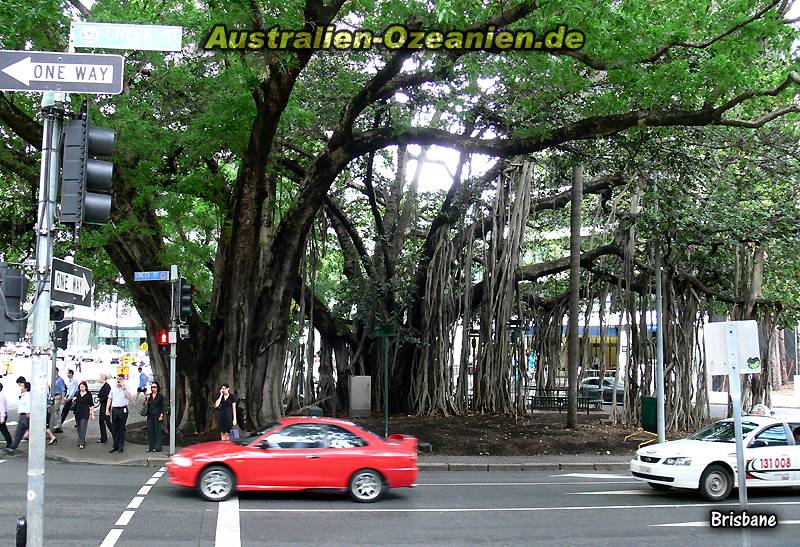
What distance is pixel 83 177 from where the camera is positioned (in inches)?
245

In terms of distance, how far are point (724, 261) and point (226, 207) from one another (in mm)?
13668

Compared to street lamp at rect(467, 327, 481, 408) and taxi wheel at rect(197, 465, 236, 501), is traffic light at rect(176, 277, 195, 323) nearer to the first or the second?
taxi wheel at rect(197, 465, 236, 501)

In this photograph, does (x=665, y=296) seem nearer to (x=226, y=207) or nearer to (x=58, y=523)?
(x=226, y=207)

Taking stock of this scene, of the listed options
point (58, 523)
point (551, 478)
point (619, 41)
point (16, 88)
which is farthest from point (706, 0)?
point (58, 523)

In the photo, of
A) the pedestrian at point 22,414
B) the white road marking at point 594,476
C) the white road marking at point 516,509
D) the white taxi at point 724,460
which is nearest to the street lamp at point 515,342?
the white road marking at point 594,476

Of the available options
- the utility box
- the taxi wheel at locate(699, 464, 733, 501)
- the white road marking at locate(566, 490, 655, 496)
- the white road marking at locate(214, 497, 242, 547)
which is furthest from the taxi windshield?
the utility box

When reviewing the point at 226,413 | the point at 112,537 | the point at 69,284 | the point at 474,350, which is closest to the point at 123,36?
the point at 69,284

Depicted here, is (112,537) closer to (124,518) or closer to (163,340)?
(124,518)

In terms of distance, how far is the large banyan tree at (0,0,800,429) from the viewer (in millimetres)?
13578

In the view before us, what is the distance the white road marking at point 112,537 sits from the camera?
847 centimetres

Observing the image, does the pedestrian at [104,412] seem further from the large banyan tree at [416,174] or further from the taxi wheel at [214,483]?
the taxi wheel at [214,483]

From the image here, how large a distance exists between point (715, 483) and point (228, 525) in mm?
7372

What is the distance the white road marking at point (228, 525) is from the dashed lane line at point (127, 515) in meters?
1.09

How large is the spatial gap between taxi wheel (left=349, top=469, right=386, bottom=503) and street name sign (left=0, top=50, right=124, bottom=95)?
22.8ft
